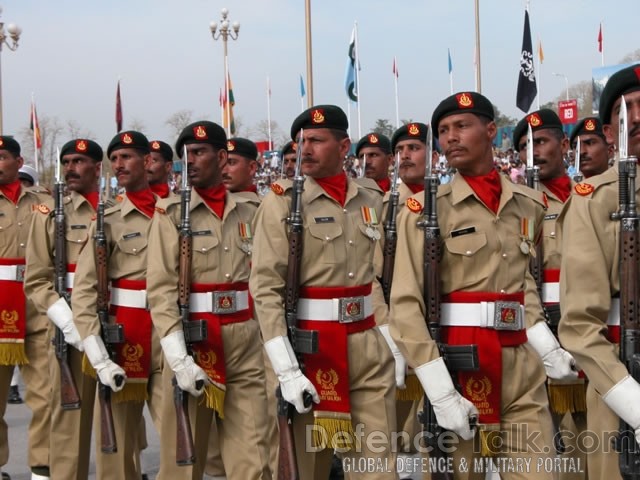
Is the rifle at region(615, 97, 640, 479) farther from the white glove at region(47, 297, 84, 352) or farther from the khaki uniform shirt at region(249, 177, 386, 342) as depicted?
the white glove at region(47, 297, 84, 352)

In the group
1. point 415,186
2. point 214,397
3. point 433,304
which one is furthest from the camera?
point 415,186

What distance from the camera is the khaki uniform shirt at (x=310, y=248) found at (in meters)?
5.13

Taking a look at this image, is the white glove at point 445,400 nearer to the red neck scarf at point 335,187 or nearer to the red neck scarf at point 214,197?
the red neck scarf at point 335,187

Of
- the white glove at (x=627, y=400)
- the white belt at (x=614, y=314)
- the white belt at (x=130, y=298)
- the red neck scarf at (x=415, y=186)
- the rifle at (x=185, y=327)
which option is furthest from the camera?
the red neck scarf at (x=415, y=186)

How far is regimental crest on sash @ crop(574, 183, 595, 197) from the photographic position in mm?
3795

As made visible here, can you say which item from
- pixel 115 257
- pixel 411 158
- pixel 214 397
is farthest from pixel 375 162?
pixel 214 397

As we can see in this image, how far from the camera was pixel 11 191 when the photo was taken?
8414mm

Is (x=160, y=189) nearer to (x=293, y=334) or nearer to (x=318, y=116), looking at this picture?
(x=318, y=116)

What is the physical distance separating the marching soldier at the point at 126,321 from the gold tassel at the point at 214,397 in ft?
2.03

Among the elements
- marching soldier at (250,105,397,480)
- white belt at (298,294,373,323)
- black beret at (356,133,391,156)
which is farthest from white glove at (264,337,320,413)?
black beret at (356,133,391,156)

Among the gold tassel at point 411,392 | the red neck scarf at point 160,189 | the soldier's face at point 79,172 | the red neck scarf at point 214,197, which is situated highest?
the soldier's face at point 79,172

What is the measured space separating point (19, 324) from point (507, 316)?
4840mm

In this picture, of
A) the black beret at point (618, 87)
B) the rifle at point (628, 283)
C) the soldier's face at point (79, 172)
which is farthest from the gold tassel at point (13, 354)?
the rifle at point (628, 283)

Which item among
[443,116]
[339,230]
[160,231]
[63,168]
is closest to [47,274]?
[63,168]
